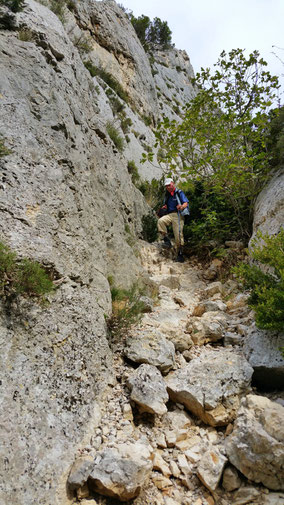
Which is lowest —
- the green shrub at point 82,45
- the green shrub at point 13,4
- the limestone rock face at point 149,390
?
the limestone rock face at point 149,390

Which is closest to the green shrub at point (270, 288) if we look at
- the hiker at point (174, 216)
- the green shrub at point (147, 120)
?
the hiker at point (174, 216)

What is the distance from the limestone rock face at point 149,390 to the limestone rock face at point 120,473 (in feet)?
1.67

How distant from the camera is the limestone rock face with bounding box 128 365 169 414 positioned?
121 inches

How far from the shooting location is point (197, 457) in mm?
2709

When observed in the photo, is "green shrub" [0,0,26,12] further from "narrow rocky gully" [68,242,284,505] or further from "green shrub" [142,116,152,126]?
"green shrub" [142,116,152,126]

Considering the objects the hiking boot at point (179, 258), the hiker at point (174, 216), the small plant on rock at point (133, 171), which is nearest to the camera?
the hiking boot at point (179, 258)

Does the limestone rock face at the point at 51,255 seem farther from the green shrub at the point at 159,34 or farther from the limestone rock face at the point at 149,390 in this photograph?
the green shrub at the point at 159,34

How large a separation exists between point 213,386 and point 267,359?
0.76 m

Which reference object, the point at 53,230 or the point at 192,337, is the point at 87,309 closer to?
the point at 53,230

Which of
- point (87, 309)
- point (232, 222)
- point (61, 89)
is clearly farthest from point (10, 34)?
point (232, 222)

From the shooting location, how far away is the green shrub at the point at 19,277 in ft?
9.16

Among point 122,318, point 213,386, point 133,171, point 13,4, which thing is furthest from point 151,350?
point 133,171

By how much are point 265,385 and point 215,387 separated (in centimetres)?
72

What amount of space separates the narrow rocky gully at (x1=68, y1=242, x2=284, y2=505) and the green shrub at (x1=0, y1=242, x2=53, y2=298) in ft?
4.89
